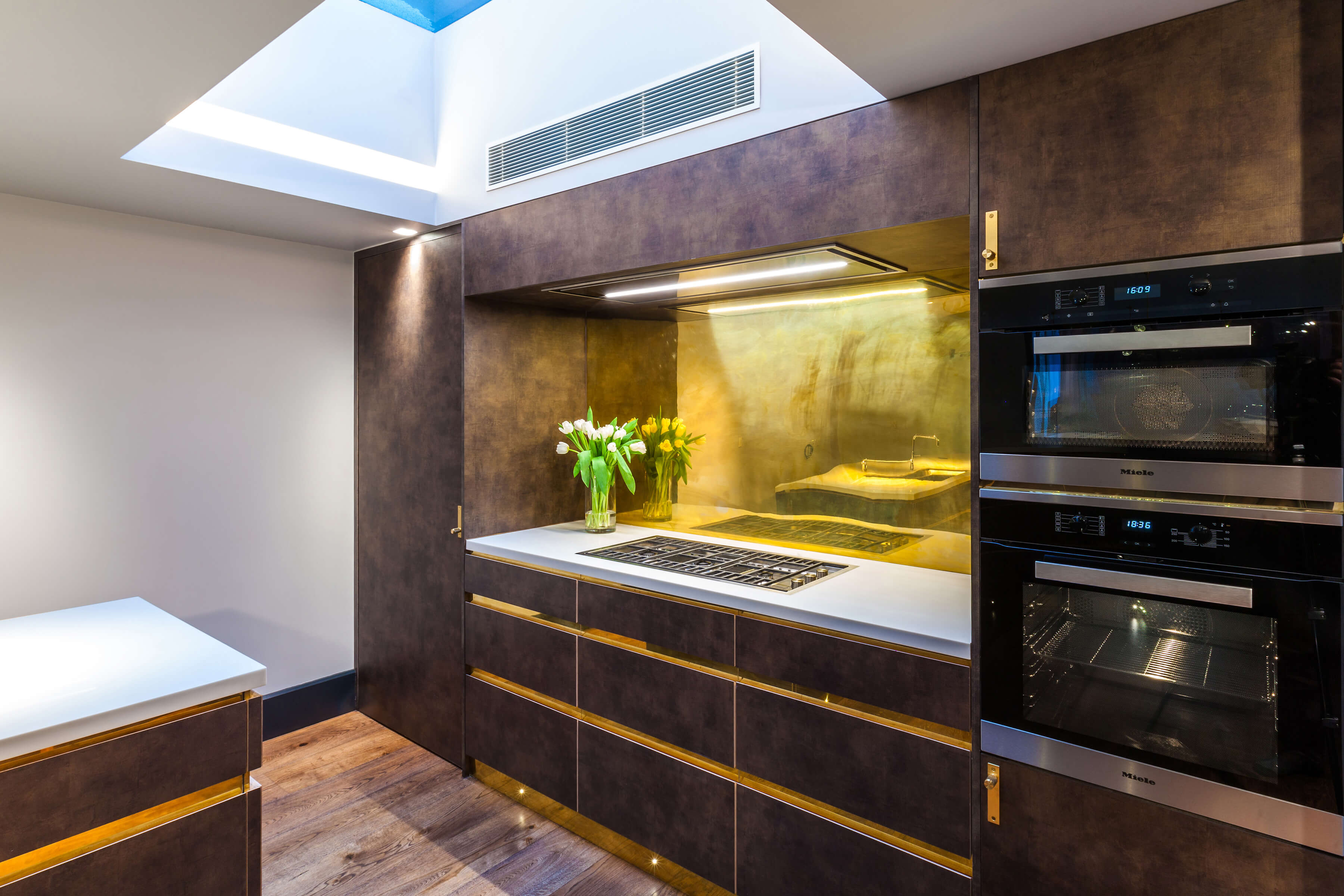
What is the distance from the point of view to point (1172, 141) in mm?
1351

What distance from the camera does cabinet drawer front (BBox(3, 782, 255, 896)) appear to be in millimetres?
1432

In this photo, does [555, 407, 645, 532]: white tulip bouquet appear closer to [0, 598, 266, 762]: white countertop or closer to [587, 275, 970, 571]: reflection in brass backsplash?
[587, 275, 970, 571]: reflection in brass backsplash

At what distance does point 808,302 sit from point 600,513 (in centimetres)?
121

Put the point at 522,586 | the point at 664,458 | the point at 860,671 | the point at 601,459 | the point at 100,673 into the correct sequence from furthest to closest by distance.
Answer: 1. the point at 664,458
2. the point at 601,459
3. the point at 522,586
4. the point at 860,671
5. the point at 100,673

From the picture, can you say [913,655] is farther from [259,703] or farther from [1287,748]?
[259,703]

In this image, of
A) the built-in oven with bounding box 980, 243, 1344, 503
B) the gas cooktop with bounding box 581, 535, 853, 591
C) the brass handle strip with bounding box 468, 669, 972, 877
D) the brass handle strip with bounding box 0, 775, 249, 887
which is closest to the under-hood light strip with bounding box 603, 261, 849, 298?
the built-in oven with bounding box 980, 243, 1344, 503

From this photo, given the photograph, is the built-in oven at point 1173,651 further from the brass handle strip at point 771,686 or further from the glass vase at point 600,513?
the glass vase at point 600,513

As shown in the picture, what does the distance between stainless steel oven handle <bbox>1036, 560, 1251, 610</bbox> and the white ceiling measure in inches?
41.8

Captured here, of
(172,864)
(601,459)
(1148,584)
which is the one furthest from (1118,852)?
(601,459)

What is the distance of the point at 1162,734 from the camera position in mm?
1396

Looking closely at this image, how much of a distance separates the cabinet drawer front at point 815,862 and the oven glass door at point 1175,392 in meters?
1.02

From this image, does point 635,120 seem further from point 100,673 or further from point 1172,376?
point 100,673

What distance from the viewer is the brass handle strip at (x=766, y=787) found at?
5.60 feet

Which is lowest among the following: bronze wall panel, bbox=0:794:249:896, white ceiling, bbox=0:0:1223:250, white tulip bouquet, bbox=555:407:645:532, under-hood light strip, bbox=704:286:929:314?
bronze wall panel, bbox=0:794:249:896
